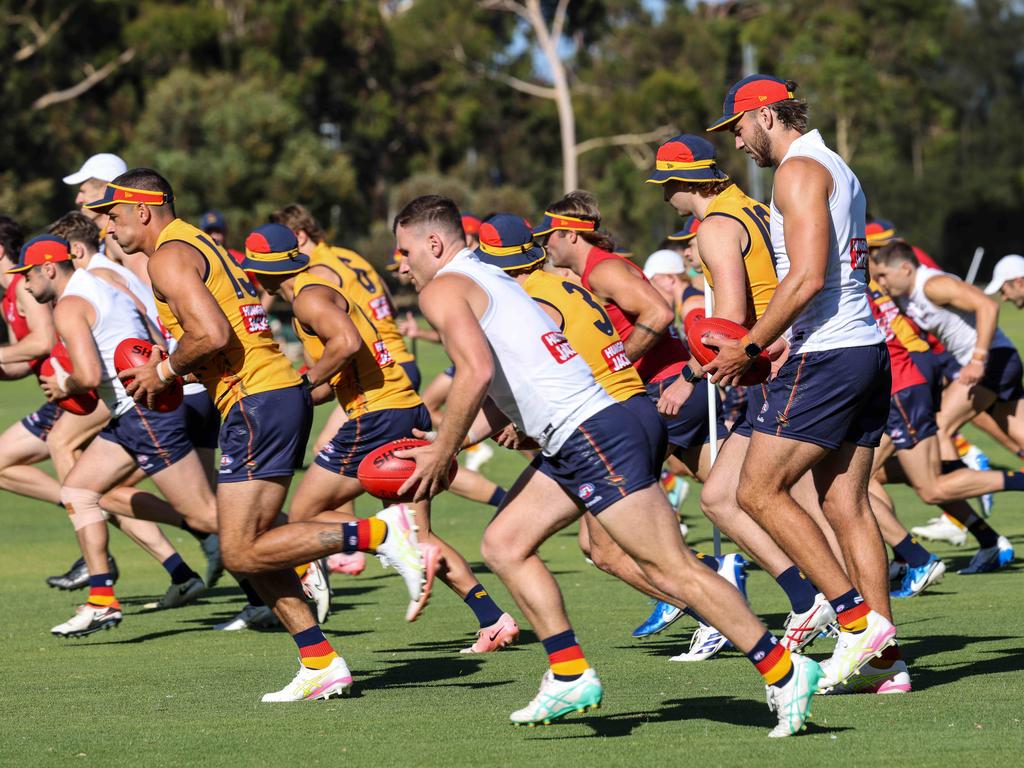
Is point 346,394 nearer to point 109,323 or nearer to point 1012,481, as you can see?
point 109,323

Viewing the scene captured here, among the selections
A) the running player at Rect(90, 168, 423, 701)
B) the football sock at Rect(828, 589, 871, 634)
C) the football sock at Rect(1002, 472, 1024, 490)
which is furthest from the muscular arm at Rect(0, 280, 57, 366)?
the football sock at Rect(1002, 472, 1024, 490)

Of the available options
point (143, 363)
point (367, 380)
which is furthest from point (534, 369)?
point (367, 380)

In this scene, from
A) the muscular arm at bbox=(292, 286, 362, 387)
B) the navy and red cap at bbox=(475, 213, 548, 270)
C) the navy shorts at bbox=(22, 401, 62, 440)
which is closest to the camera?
the navy and red cap at bbox=(475, 213, 548, 270)

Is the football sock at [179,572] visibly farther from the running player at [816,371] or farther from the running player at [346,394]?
the running player at [816,371]

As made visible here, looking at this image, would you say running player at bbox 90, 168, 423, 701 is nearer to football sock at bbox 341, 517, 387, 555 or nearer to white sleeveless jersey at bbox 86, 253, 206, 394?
football sock at bbox 341, 517, 387, 555

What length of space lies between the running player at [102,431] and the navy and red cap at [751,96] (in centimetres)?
432

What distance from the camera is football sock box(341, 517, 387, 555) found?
659 cm

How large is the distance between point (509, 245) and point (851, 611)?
2771 millimetres

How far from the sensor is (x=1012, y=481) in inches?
420

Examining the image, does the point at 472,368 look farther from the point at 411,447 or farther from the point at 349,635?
the point at 349,635

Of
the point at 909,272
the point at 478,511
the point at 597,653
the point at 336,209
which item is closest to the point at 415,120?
the point at 336,209

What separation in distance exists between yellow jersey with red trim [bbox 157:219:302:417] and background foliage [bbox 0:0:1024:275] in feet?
129

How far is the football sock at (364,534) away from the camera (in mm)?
6594

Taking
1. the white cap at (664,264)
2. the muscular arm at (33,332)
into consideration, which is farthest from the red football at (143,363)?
the white cap at (664,264)
